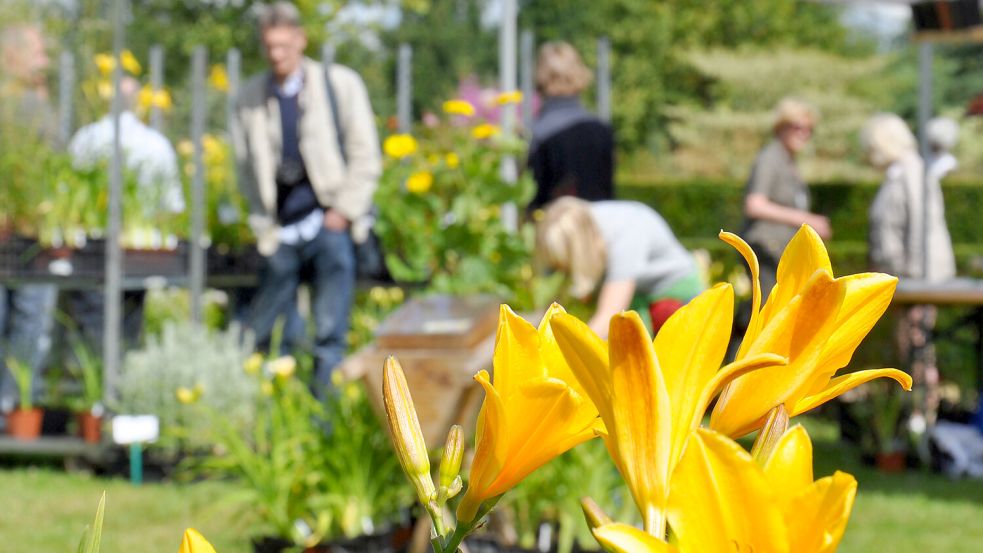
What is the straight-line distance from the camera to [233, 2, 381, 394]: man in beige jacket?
4.93 m

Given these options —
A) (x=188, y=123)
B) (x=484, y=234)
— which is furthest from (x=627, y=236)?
(x=188, y=123)

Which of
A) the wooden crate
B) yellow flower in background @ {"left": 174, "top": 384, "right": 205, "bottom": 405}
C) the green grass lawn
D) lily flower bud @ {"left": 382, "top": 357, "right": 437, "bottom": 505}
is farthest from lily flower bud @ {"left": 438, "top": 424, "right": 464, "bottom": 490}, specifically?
yellow flower in background @ {"left": 174, "top": 384, "right": 205, "bottom": 405}

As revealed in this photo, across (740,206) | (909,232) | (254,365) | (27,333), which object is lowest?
(740,206)

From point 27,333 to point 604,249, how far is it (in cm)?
324

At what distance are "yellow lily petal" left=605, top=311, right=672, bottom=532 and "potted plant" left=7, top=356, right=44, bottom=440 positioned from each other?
5205mm

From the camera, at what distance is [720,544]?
408 mm

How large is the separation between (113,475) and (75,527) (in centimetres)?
88

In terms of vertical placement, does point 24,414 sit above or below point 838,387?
below

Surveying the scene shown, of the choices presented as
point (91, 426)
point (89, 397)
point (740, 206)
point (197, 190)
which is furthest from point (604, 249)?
point (740, 206)

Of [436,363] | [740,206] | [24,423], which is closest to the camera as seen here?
[436,363]

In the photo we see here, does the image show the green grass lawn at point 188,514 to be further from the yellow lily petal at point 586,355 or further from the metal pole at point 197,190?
the yellow lily petal at point 586,355

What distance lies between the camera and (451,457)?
0.54 meters

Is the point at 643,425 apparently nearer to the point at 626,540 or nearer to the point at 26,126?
the point at 626,540

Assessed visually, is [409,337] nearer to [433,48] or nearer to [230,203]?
[230,203]
